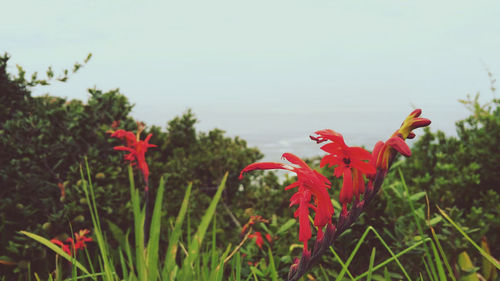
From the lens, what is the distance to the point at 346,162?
1.03 metres

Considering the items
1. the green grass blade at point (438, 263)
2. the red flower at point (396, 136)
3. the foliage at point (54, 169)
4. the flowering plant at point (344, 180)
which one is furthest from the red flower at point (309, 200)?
the foliage at point (54, 169)

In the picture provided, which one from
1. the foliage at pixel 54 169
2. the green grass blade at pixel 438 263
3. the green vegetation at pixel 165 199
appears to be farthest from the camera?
the foliage at pixel 54 169

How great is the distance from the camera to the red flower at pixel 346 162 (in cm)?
101

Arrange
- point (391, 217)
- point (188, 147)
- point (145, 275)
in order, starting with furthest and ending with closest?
point (188, 147) < point (391, 217) < point (145, 275)

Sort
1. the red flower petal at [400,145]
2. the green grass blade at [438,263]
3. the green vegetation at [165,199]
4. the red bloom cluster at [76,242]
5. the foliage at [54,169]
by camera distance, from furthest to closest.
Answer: the foliage at [54,169] → the red bloom cluster at [76,242] → the green vegetation at [165,199] → the green grass blade at [438,263] → the red flower petal at [400,145]

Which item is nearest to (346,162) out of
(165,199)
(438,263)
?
(438,263)

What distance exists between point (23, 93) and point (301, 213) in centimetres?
334

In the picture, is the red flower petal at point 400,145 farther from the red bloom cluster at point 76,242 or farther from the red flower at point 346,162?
the red bloom cluster at point 76,242

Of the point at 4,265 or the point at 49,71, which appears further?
the point at 49,71

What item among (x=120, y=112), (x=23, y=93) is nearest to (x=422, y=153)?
(x=120, y=112)

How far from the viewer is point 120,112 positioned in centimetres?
354

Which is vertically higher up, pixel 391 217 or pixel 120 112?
pixel 120 112

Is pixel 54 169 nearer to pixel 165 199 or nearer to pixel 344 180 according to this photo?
pixel 165 199

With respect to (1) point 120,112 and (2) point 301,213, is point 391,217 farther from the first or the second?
(1) point 120,112
